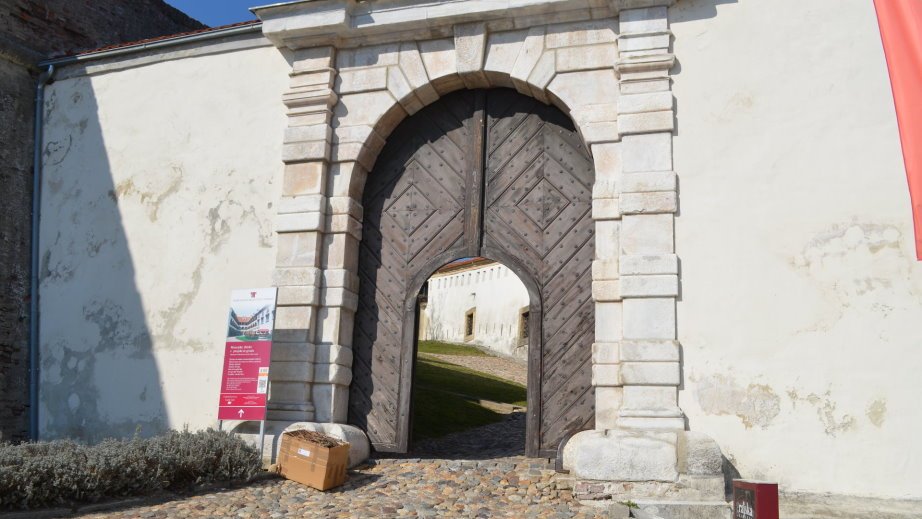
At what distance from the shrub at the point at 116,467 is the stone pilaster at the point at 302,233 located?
79 cm

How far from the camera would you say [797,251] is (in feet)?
22.6

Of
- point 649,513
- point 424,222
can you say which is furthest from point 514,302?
point 649,513

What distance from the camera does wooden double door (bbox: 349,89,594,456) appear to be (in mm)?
7676

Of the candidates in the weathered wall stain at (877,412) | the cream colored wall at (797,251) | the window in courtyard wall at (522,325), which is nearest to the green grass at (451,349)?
the window in courtyard wall at (522,325)

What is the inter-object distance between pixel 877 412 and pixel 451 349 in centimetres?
2272

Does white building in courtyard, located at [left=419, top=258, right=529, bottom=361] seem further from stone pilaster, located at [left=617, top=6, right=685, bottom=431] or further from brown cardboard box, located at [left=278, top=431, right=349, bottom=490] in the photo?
brown cardboard box, located at [left=278, top=431, right=349, bottom=490]

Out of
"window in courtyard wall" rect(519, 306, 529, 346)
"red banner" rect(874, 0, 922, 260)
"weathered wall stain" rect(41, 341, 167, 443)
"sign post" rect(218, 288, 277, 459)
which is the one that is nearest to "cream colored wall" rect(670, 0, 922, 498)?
"red banner" rect(874, 0, 922, 260)

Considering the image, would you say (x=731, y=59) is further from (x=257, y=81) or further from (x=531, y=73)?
(x=257, y=81)

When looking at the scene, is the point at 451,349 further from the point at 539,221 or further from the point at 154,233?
the point at 539,221

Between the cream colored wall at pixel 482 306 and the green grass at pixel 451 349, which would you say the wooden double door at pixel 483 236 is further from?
the cream colored wall at pixel 482 306

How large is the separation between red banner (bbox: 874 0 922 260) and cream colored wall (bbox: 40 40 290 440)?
5373 mm

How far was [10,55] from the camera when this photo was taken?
372 inches

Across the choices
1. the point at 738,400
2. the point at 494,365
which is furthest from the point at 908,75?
the point at 494,365

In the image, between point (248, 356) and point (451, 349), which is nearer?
point (248, 356)
